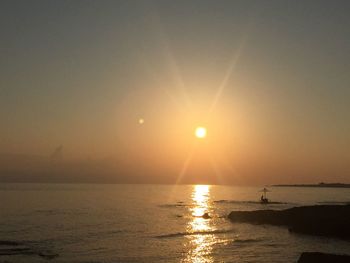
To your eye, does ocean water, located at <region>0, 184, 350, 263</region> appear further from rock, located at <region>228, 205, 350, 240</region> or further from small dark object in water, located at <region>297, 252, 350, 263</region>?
small dark object in water, located at <region>297, 252, 350, 263</region>

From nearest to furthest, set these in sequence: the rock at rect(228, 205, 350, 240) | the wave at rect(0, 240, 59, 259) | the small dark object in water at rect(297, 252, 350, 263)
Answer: the small dark object in water at rect(297, 252, 350, 263) → the wave at rect(0, 240, 59, 259) → the rock at rect(228, 205, 350, 240)

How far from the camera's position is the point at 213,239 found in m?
54.3

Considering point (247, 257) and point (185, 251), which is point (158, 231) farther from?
point (247, 257)

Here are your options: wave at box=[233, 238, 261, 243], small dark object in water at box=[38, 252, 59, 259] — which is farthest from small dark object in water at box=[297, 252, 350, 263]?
small dark object in water at box=[38, 252, 59, 259]

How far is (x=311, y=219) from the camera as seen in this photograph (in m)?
63.8

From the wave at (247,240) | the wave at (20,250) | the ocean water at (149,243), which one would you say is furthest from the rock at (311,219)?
the wave at (20,250)

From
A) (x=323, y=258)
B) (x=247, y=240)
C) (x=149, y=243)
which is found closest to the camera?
(x=323, y=258)

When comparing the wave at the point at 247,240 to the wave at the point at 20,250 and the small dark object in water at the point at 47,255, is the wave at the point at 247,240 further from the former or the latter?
the wave at the point at 20,250

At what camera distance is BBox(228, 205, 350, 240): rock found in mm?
57688

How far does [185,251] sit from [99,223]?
1238 inches

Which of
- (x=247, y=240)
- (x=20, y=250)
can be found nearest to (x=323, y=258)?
(x=247, y=240)

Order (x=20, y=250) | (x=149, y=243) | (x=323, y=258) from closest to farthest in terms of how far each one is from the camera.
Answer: (x=323, y=258) < (x=20, y=250) < (x=149, y=243)

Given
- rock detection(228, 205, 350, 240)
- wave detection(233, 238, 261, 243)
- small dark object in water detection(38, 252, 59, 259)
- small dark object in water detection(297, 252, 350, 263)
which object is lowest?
small dark object in water detection(297, 252, 350, 263)

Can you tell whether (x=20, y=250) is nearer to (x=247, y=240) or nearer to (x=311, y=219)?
(x=247, y=240)
